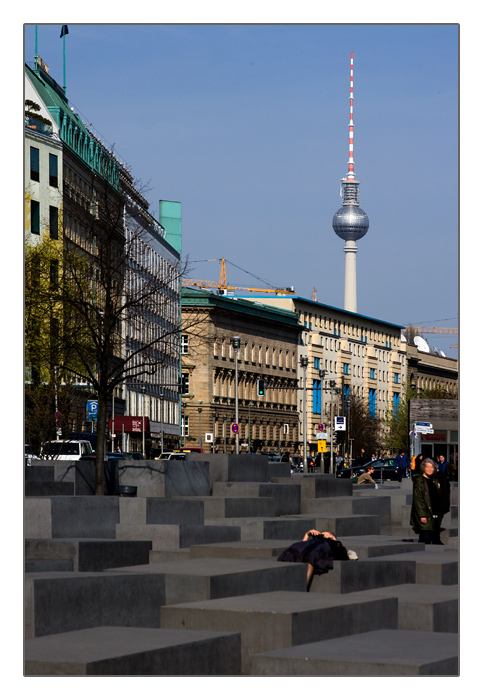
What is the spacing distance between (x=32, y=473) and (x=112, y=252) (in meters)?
5.31

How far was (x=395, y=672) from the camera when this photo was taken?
903 centimetres

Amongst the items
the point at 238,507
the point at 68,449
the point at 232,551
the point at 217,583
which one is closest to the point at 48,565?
the point at 217,583

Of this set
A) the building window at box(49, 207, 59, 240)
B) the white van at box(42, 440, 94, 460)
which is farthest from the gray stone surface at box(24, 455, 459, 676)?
the white van at box(42, 440, 94, 460)

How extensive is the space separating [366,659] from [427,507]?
10.2 metres

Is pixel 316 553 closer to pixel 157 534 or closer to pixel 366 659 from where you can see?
pixel 157 534

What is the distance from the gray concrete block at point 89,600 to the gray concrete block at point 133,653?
→ 3.29ft

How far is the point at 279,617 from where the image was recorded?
11320 millimetres

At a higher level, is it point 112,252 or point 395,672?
point 112,252

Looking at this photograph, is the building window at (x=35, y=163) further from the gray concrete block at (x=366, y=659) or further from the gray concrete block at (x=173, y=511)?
the gray concrete block at (x=366, y=659)

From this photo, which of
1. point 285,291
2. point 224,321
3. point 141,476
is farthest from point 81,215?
point 285,291

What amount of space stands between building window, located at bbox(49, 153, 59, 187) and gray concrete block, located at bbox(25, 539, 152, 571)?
49969mm
